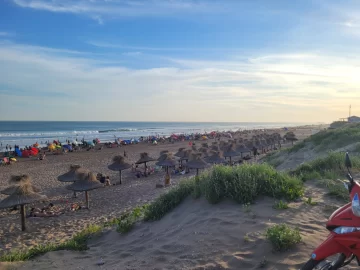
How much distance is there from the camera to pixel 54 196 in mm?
16688

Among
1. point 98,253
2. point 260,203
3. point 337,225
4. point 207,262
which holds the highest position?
point 337,225

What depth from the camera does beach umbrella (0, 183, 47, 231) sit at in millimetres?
10414

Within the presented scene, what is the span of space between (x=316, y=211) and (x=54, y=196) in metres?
14.8

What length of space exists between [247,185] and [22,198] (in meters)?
8.37

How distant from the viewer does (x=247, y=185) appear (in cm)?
575

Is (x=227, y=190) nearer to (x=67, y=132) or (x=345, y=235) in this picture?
A: (x=345, y=235)

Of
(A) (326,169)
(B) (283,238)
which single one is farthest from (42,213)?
(B) (283,238)

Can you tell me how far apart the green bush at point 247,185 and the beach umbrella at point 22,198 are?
7.19m

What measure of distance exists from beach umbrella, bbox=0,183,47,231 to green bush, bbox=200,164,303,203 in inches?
283

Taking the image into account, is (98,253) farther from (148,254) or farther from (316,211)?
(316,211)

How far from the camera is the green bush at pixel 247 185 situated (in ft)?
18.8

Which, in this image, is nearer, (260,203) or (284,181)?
(260,203)

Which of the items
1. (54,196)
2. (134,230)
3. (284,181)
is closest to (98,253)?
(134,230)

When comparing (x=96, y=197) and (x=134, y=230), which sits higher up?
(x=134, y=230)
